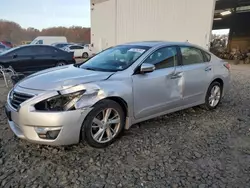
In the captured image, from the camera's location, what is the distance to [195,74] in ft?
13.9

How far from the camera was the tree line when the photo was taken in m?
49.7

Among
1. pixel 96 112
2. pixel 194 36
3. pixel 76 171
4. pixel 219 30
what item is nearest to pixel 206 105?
pixel 96 112

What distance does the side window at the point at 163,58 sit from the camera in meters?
3.67

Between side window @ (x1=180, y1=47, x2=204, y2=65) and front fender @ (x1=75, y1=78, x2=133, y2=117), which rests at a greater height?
side window @ (x1=180, y1=47, x2=204, y2=65)

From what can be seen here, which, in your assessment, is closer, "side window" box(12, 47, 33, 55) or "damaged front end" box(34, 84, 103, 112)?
"damaged front end" box(34, 84, 103, 112)

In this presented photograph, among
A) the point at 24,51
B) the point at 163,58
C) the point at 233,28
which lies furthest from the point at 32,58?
the point at 233,28

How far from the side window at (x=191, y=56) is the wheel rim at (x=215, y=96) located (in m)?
0.73

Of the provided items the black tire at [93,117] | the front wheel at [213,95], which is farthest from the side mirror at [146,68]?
the front wheel at [213,95]

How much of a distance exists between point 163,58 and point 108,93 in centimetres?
132

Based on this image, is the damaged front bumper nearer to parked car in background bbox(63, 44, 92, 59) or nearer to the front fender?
the front fender

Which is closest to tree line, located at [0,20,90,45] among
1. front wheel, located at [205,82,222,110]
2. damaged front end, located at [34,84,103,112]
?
front wheel, located at [205,82,222,110]

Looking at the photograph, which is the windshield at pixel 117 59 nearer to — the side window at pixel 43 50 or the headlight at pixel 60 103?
the headlight at pixel 60 103

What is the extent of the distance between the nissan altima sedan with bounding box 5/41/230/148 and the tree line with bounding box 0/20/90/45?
45.9 metres

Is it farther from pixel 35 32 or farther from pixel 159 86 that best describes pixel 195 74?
pixel 35 32
